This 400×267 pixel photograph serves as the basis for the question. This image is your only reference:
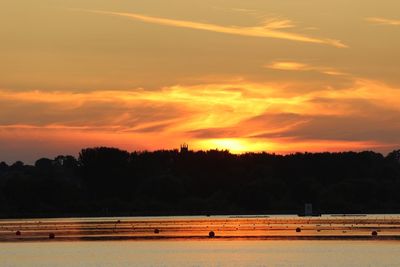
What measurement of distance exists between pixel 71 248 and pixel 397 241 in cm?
3320

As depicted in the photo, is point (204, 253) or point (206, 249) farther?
point (206, 249)

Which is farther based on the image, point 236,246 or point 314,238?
point 314,238

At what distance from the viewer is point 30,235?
149500 millimetres

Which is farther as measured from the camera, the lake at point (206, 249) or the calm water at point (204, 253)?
the lake at point (206, 249)

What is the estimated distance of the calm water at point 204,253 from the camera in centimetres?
9200

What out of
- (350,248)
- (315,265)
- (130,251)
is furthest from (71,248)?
(315,265)

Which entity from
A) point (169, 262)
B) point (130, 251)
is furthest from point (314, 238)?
point (169, 262)

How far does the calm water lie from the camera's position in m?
92.0

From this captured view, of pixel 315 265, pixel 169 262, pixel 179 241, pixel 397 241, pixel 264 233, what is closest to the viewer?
pixel 315 265

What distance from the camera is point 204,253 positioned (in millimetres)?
103750

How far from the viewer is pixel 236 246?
114312 millimetres

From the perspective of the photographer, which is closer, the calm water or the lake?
the calm water

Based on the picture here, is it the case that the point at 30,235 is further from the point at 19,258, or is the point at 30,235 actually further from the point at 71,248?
the point at 19,258

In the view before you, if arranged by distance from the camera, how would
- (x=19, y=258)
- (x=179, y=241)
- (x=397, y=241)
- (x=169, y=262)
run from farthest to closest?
(x=179, y=241)
(x=397, y=241)
(x=19, y=258)
(x=169, y=262)
